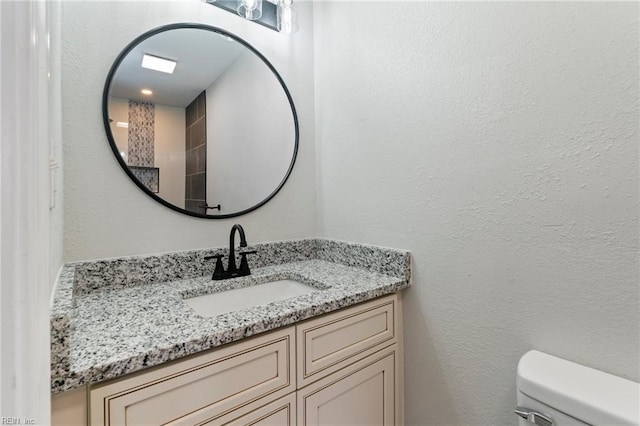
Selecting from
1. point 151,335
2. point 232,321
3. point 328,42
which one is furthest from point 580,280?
point 328,42

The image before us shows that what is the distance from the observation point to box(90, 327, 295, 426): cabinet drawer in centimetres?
58

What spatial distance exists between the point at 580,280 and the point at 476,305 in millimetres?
281

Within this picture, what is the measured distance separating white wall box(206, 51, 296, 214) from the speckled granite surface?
0.26m

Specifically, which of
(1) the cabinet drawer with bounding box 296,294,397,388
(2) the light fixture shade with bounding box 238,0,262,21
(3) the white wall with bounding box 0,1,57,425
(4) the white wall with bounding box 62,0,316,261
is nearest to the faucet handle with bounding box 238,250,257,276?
(4) the white wall with bounding box 62,0,316,261

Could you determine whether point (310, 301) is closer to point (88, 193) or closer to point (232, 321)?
point (232, 321)

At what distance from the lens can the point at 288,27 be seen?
1.36 m

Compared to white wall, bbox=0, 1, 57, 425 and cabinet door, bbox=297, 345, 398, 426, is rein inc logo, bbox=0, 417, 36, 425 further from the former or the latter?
cabinet door, bbox=297, 345, 398, 426

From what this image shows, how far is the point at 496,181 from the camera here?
0.90 meters

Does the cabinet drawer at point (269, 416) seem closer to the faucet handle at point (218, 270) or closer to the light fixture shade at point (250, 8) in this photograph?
the faucet handle at point (218, 270)

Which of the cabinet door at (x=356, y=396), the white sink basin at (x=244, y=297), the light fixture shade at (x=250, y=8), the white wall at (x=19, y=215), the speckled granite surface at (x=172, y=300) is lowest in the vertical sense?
the cabinet door at (x=356, y=396)

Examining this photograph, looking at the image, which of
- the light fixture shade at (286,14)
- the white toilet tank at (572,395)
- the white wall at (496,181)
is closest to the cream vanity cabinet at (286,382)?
the white wall at (496,181)

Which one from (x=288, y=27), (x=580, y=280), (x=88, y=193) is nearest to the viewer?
(x=580, y=280)

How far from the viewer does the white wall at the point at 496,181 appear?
0.71m

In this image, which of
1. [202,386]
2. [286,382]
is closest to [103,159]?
[202,386]
